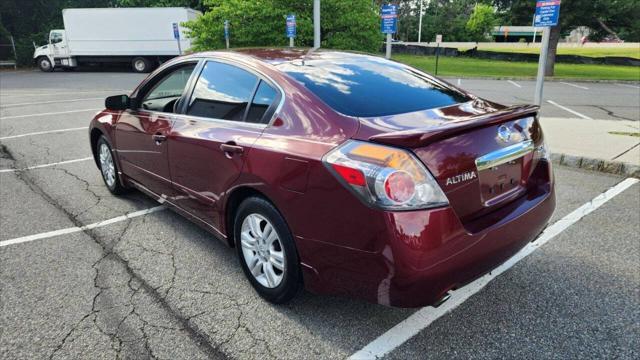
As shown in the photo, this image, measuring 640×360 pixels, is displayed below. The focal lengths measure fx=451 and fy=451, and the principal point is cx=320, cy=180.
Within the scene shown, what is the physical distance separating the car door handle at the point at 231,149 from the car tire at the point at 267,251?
314 millimetres

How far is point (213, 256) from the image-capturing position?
144 inches

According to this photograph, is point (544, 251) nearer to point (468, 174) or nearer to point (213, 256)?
point (468, 174)

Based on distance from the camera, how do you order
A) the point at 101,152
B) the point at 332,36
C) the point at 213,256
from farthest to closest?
the point at 332,36
the point at 101,152
the point at 213,256

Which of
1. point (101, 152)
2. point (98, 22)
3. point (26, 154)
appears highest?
point (98, 22)

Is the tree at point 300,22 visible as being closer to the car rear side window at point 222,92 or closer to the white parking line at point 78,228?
the white parking line at point 78,228

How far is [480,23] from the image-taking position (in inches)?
2375

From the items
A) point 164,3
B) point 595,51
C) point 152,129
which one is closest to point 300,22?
point 152,129

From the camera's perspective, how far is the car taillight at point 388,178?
215 centimetres

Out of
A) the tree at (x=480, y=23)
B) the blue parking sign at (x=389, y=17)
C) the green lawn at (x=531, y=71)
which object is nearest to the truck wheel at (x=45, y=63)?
the green lawn at (x=531, y=71)

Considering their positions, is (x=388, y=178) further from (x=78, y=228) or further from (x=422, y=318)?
(x=78, y=228)

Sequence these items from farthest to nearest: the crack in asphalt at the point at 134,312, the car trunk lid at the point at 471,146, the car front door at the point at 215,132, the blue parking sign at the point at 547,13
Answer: the blue parking sign at the point at 547,13
the car front door at the point at 215,132
the crack in asphalt at the point at 134,312
the car trunk lid at the point at 471,146

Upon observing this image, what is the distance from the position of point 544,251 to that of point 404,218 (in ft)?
7.06

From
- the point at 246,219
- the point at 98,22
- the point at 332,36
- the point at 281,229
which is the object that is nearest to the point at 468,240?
the point at 281,229

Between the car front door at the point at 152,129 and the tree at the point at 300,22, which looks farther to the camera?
the tree at the point at 300,22
